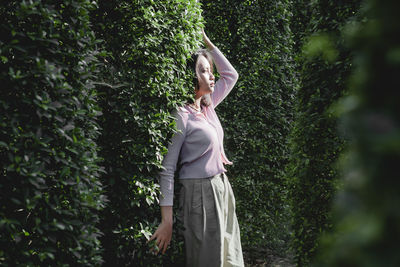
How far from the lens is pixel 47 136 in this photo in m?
2.35

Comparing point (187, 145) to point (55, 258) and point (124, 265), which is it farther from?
point (55, 258)

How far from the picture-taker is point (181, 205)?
3.59 m

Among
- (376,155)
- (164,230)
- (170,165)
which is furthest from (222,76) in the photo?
(376,155)

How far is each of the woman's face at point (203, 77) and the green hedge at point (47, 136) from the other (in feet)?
4.33

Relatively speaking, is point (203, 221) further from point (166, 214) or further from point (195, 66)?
point (195, 66)

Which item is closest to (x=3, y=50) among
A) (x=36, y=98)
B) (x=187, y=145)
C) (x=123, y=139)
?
(x=36, y=98)

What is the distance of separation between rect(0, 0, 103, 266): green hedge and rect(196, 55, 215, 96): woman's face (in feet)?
4.33

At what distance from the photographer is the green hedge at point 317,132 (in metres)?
2.76

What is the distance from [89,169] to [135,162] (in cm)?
65

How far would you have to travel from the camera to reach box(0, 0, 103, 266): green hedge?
222cm

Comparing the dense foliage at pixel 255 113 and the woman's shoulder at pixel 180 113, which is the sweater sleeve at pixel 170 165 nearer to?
the woman's shoulder at pixel 180 113

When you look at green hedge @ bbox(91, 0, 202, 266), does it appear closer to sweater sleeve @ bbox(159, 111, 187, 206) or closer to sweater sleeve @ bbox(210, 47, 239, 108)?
sweater sleeve @ bbox(159, 111, 187, 206)

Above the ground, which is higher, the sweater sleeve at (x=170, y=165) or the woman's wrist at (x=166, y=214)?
the sweater sleeve at (x=170, y=165)

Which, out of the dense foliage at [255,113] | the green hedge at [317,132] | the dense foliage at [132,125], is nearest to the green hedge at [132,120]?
the dense foliage at [132,125]
